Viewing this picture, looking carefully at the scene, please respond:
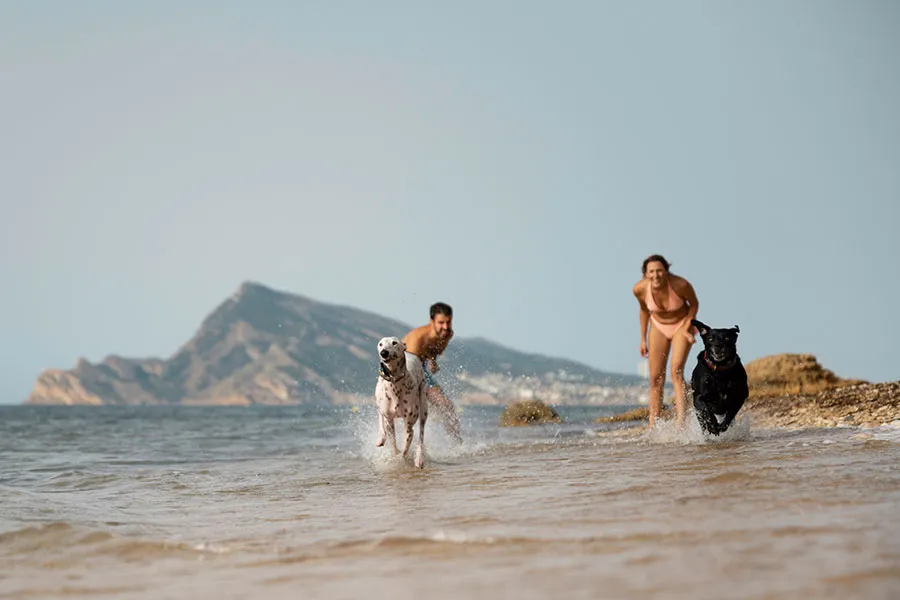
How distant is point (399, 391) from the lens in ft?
30.9

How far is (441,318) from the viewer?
35.5 feet

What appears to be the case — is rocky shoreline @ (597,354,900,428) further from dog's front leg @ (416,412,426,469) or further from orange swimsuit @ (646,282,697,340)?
dog's front leg @ (416,412,426,469)

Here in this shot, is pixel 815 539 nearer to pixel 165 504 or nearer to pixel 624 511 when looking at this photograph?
pixel 624 511

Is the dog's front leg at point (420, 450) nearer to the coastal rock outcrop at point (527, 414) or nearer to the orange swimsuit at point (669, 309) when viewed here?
the orange swimsuit at point (669, 309)

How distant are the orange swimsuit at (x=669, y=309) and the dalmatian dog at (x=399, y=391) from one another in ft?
10.5

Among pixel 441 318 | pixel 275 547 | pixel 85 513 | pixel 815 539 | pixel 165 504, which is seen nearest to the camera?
pixel 815 539

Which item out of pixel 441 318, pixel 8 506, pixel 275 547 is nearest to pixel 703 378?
pixel 441 318

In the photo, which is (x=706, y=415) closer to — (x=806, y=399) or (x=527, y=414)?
(x=806, y=399)

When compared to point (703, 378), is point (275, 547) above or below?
below

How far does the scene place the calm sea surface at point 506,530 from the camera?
11.4ft

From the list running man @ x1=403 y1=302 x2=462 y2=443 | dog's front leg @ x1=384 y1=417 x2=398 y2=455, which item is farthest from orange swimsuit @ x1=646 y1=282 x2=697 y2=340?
dog's front leg @ x1=384 y1=417 x2=398 y2=455

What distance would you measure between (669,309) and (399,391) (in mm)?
3807

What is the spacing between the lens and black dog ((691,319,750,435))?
9.73m

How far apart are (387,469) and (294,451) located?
7.30 metres
